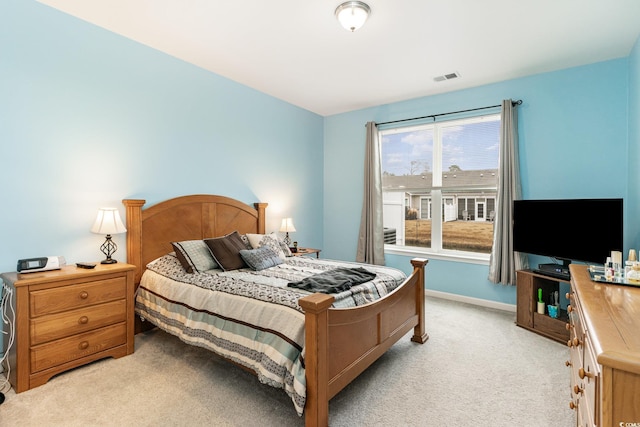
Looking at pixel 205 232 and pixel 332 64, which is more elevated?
pixel 332 64

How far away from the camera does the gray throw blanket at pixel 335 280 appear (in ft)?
7.59

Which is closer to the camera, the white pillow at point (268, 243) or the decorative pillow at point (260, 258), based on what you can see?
the decorative pillow at point (260, 258)

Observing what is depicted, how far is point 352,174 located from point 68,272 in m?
3.76

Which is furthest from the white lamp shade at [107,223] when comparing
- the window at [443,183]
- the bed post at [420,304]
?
the window at [443,183]

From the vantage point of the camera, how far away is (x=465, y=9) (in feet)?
8.01

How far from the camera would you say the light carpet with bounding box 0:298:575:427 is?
74.3 inches

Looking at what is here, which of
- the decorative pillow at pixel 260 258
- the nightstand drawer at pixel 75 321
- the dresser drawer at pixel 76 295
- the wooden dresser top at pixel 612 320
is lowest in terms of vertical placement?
the nightstand drawer at pixel 75 321

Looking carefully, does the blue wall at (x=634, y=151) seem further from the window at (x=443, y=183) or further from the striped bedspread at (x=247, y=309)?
the striped bedspread at (x=247, y=309)

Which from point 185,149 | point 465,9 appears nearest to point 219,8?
point 185,149

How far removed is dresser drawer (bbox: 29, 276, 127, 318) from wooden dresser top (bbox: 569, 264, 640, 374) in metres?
2.92

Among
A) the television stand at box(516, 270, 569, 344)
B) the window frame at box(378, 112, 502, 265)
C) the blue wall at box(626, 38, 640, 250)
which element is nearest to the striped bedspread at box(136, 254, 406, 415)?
the television stand at box(516, 270, 569, 344)

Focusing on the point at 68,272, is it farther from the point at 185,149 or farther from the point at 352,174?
the point at 352,174

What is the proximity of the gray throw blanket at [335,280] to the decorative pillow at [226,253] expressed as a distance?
87 centimetres

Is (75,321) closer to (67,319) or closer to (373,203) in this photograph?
(67,319)
